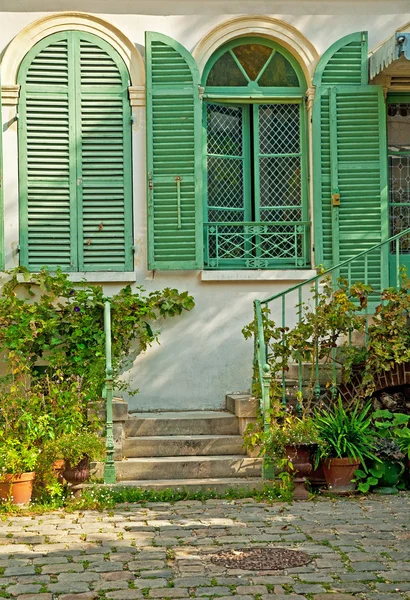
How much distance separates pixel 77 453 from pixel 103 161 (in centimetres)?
320

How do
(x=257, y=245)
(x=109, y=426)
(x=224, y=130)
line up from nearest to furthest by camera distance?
(x=109, y=426) → (x=257, y=245) → (x=224, y=130)

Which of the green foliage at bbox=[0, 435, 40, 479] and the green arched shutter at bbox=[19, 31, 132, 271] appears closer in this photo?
the green foliage at bbox=[0, 435, 40, 479]

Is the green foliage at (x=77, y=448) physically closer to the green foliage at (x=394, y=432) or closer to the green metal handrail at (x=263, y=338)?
the green metal handrail at (x=263, y=338)

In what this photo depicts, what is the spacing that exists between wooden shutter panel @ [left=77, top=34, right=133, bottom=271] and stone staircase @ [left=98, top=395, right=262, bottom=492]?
1712 mm

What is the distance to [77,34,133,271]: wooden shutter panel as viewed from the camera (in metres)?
9.46

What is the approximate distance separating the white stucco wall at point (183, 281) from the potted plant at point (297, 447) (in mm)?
1652

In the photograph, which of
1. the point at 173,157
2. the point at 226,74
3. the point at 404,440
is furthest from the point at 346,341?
the point at 226,74

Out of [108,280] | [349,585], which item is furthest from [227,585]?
[108,280]

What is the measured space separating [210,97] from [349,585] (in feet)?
19.1

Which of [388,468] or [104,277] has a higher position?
[104,277]

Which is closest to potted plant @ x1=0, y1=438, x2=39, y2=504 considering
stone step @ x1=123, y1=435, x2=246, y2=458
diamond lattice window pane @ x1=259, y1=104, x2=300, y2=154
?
stone step @ x1=123, y1=435, x2=246, y2=458

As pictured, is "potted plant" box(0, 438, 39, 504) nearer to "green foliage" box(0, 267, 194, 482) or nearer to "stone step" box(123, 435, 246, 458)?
"green foliage" box(0, 267, 194, 482)

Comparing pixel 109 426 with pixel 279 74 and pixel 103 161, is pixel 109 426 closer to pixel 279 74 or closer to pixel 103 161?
pixel 103 161

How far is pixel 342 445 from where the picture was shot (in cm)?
786
